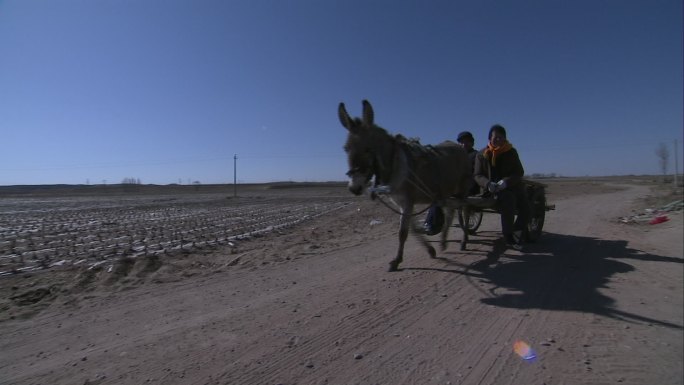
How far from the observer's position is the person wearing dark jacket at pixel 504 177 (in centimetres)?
669

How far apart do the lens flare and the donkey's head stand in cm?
259

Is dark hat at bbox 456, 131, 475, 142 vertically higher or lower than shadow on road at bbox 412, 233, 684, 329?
higher

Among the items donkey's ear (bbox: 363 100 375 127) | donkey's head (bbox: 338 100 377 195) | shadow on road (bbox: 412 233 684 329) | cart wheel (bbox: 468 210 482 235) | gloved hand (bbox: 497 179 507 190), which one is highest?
donkey's ear (bbox: 363 100 375 127)

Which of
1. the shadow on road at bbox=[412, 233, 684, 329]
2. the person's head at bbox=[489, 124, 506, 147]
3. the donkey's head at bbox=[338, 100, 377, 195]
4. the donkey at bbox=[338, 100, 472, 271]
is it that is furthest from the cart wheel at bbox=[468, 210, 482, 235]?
the donkey's head at bbox=[338, 100, 377, 195]

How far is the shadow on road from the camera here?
13.7 feet

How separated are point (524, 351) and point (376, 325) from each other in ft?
4.34

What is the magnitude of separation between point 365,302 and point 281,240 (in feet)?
18.0

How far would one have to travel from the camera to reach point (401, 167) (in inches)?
225

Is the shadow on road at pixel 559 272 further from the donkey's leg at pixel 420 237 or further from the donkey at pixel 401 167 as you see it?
the donkey at pixel 401 167

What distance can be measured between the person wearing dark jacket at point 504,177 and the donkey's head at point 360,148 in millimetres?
2396

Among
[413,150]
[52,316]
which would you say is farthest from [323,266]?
[52,316]

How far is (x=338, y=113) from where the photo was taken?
5.52m

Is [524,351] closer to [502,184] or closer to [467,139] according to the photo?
[502,184]

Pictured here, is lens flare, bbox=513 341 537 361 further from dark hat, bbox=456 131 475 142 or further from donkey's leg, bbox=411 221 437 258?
dark hat, bbox=456 131 475 142
